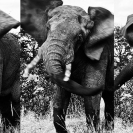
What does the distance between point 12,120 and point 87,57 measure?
1773 millimetres

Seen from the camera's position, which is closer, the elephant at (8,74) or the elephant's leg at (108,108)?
the elephant at (8,74)

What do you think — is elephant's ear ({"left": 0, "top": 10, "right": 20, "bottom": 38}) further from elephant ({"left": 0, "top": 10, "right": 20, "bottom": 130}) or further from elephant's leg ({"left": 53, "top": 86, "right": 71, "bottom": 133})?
elephant's leg ({"left": 53, "top": 86, "right": 71, "bottom": 133})

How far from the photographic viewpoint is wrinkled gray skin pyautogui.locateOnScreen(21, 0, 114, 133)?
16.2 ft

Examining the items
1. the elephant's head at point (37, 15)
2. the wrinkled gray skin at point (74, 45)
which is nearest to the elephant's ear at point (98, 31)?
the wrinkled gray skin at point (74, 45)

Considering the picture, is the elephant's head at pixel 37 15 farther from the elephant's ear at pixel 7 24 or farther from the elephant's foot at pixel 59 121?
the elephant's foot at pixel 59 121

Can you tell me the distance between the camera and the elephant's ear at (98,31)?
5.44 metres

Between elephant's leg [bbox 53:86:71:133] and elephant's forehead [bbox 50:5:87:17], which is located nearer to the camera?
elephant's forehead [bbox 50:5:87:17]

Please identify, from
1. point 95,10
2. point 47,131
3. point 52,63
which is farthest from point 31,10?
point 47,131

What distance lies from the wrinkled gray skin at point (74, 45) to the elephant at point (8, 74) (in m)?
0.37

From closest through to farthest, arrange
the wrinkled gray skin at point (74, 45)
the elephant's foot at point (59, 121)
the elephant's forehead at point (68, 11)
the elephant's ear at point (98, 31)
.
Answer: the wrinkled gray skin at point (74, 45)
the elephant's forehead at point (68, 11)
the elephant's ear at point (98, 31)
the elephant's foot at point (59, 121)

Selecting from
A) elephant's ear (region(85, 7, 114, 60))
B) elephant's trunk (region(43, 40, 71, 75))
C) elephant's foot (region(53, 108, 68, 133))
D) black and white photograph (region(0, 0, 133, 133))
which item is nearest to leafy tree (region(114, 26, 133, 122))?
black and white photograph (region(0, 0, 133, 133))

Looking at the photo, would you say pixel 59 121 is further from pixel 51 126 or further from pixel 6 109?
pixel 6 109

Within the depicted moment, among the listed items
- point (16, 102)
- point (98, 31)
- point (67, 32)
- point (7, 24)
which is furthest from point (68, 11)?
point (16, 102)

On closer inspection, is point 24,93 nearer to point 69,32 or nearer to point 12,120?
point 12,120
